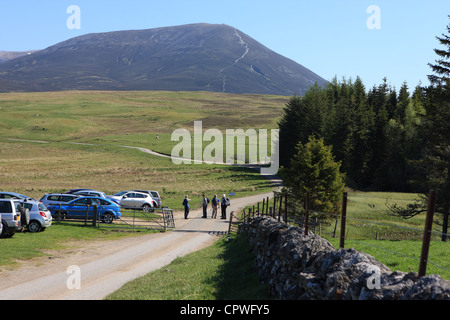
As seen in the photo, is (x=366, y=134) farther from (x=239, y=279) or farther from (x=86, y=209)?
(x=239, y=279)

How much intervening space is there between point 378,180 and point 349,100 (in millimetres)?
15923

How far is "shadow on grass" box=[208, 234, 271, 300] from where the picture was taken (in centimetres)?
1062

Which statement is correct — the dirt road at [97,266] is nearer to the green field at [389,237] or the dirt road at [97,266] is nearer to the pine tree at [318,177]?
the green field at [389,237]

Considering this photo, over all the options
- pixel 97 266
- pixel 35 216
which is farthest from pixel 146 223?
pixel 97 266

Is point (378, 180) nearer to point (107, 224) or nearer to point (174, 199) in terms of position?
point (174, 199)

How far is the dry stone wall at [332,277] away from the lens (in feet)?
18.4

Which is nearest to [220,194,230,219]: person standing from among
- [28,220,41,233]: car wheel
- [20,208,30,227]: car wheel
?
[28,220,41,233]: car wheel

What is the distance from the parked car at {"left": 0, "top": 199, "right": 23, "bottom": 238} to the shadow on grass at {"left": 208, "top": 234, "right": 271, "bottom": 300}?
11.0 m

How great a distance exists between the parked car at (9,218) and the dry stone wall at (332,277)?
50.3 feet

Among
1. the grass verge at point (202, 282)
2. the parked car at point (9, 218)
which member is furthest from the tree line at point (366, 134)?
the grass verge at point (202, 282)

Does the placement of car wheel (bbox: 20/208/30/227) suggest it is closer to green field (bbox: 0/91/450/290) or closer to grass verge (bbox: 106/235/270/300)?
green field (bbox: 0/91/450/290)

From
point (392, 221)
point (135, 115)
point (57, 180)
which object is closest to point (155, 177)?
point (57, 180)

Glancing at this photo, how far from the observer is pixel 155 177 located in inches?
2613

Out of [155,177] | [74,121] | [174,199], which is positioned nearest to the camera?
[174,199]
